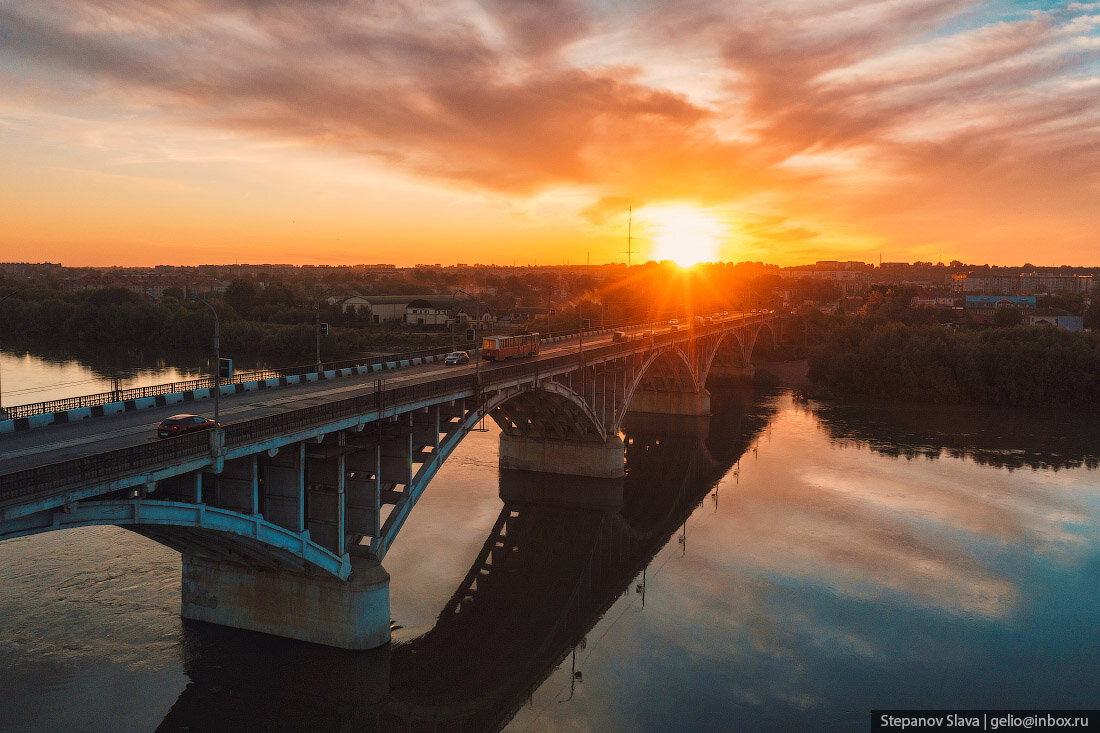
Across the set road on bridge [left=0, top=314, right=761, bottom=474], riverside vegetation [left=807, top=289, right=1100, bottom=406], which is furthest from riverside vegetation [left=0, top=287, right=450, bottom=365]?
road on bridge [left=0, top=314, right=761, bottom=474]

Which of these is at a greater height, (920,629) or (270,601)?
(270,601)

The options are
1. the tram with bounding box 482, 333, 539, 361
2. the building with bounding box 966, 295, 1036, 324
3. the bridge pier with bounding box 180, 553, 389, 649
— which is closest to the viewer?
the bridge pier with bounding box 180, 553, 389, 649

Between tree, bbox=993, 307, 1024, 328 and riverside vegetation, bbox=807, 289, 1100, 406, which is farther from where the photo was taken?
tree, bbox=993, 307, 1024, 328

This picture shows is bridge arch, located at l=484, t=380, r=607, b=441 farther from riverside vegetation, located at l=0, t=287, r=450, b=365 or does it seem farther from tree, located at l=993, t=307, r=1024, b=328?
tree, located at l=993, t=307, r=1024, b=328

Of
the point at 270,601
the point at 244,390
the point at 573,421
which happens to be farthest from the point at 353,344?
the point at 270,601

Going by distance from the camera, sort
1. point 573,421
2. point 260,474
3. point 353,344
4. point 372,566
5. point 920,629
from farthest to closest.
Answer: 1. point 353,344
2. point 573,421
3. point 920,629
4. point 372,566
5. point 260,474

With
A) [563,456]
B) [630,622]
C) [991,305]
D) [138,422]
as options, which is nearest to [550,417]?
[563,456]

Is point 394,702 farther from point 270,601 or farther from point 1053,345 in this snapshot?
point 1053,345
